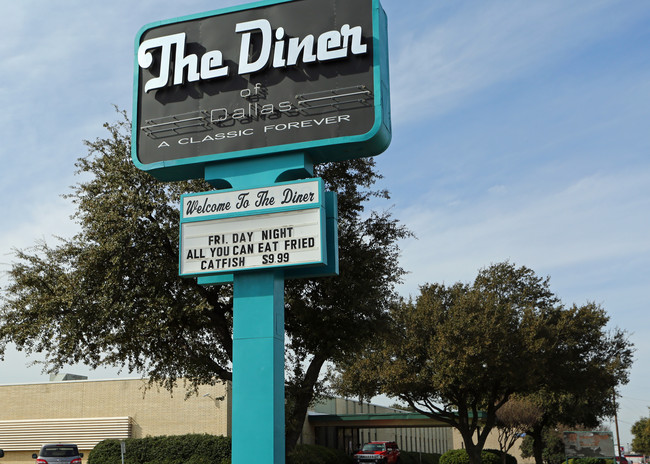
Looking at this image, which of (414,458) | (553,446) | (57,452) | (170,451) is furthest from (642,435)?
(57,452)

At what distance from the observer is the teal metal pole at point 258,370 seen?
44.6ft

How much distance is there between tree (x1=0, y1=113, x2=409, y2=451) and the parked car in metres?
9.40

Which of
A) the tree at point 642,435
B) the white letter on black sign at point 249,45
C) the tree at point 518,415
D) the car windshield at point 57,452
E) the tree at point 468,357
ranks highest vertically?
the white letter on black sign at point 249,45

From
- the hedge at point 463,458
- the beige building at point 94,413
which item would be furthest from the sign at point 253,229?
the hedge at point 463,458

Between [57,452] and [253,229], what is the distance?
20541 mm

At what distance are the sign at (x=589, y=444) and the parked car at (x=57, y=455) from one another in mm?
31656

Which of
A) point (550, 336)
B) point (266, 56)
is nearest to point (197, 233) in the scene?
point (266, 56)

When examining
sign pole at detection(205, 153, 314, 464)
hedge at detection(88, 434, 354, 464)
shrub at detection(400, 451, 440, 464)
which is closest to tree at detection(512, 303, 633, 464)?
shrub at detection(400, 451, 440, 464)

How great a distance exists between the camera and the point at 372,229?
2361 centimetres

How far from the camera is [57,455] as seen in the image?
1187 inches

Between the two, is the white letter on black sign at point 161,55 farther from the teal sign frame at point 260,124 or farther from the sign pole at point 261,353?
the sign pole at point 261,353

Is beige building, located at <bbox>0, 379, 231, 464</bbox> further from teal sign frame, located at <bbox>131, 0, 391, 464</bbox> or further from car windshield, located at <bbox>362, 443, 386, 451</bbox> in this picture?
teal sign frame, located at <bbox>131, 0, 391, 464</bbox>

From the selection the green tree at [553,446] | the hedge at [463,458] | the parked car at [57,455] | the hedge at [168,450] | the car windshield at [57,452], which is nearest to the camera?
the parked car at [57,455]

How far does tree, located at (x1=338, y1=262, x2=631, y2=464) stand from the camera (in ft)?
133
